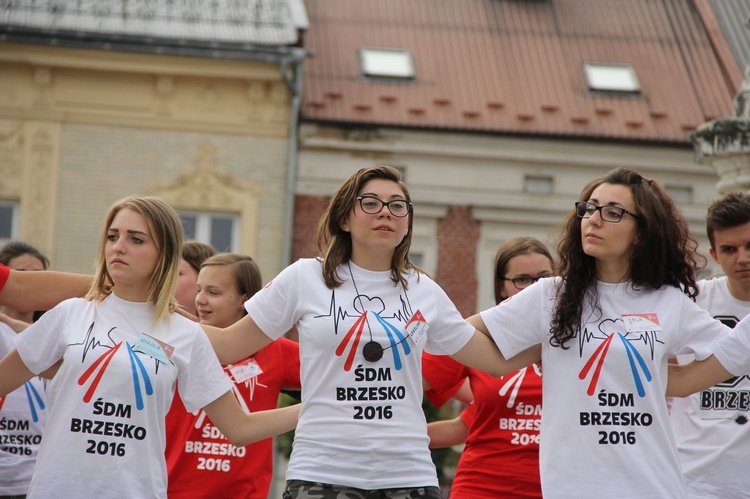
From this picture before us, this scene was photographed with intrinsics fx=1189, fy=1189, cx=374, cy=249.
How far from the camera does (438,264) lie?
1944 centimetres

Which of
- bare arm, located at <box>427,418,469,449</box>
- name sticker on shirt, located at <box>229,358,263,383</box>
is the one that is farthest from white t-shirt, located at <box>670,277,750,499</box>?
name sticker on shirt, located at <box>229,358,263,383</box>

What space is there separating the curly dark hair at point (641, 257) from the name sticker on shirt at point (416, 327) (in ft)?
1.61

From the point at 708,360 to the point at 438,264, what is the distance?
1478 cm

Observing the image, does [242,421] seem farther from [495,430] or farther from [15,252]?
[15,252]

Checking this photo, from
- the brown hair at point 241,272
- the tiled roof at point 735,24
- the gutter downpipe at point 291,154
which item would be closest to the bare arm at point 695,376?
the brown hair at point 241,272

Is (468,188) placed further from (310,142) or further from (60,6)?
(60,6)

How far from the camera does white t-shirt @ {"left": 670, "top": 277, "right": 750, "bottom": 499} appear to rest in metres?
5.21

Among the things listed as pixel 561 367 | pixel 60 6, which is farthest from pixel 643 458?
pixel 60 6

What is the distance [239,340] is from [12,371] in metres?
0.87

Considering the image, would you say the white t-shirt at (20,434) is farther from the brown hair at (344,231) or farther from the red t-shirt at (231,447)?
the brown hair at (344,231)

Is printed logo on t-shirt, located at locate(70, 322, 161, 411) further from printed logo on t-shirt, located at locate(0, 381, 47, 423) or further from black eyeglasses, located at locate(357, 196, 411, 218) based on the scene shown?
printed logo on t-shirt, located at locate(0, 381, 47, 423)

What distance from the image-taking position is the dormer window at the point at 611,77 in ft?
66.3

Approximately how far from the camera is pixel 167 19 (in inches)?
749

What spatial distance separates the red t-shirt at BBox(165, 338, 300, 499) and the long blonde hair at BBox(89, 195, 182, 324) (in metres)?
1.09
